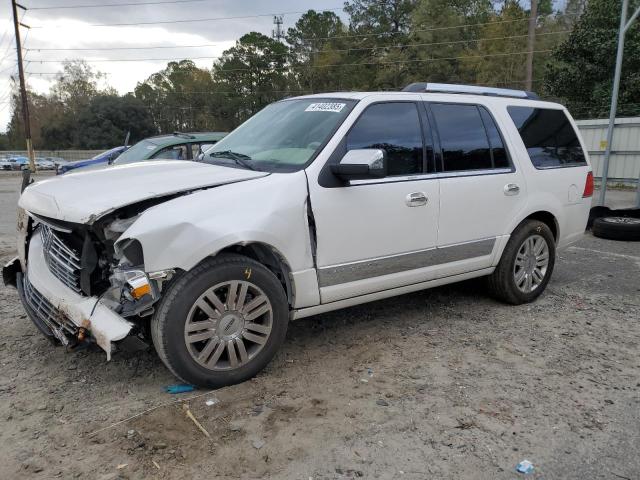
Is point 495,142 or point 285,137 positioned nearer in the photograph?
point 285,137

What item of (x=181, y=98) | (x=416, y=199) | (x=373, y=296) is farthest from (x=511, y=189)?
(x=181, y=98)

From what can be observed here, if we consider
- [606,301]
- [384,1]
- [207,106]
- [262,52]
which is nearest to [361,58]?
[384,1]

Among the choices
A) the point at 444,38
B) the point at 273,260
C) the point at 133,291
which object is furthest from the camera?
the point at 444,38

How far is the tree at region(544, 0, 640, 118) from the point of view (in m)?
23.9

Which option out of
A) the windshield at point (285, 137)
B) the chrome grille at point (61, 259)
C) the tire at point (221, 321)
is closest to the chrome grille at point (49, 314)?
the chrome grille at point (61, 259)

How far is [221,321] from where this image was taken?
317cm

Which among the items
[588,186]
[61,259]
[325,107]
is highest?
[325,107]

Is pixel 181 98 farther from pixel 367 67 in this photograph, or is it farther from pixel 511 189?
pixel 511 189

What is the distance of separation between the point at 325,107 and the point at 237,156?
773mm

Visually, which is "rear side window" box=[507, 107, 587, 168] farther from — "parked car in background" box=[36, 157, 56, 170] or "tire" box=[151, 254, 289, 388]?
"parked car in background" box=[36, 157, 56, 170]

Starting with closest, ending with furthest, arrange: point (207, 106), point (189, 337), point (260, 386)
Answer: point (189, 337)
point (260, 386)
point (207, 106)

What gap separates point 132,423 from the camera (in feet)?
9.55

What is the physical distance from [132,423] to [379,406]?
1417mm

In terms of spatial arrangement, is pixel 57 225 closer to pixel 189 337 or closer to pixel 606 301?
pixel 189 337
